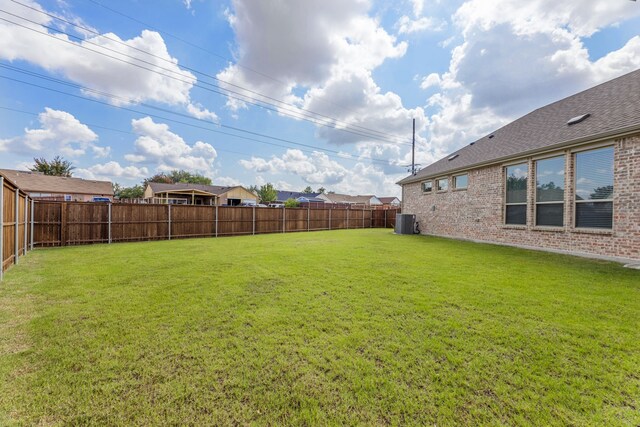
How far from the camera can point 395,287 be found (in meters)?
4.57

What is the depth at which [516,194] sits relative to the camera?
9.59 meters

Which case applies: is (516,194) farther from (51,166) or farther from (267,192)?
(51,166)

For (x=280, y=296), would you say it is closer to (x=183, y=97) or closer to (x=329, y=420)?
(x=329, y=420)

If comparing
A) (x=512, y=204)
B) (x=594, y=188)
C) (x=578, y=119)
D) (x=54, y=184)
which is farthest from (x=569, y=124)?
(x=54, y=184)

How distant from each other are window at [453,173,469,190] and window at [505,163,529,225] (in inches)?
80.7

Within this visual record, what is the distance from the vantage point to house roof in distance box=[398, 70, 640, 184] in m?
7.11

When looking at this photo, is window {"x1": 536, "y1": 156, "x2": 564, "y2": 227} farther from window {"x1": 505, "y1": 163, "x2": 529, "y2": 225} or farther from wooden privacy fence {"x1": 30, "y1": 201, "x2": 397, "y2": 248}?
wooden privacy fence {"x1": 30, "y1": 201, "x2": 397, "y2": 248}

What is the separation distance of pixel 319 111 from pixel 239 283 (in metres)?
18.7

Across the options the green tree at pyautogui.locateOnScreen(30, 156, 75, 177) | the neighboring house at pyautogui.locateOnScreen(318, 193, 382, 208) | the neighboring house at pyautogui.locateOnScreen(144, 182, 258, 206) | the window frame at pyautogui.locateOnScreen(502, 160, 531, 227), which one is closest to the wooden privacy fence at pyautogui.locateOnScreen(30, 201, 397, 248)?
the window frame at pyautogui.locateOnScreen(502, 160, 531, 227)

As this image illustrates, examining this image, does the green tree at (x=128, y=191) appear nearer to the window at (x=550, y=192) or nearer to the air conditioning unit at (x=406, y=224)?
the air conditioning unit at (x=406, y=224)

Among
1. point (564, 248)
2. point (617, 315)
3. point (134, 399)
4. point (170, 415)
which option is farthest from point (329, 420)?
point (564, 248)

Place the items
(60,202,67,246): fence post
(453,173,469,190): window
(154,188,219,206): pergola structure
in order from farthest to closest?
(154,188,219,206): pergola structure < (453,173,469,190): window < (60,202,67,246): fence post

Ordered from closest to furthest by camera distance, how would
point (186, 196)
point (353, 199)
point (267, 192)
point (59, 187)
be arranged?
point (59, 187), point (186, 196), point (267, 192), point (353, 199)

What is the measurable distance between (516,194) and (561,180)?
1.65m
